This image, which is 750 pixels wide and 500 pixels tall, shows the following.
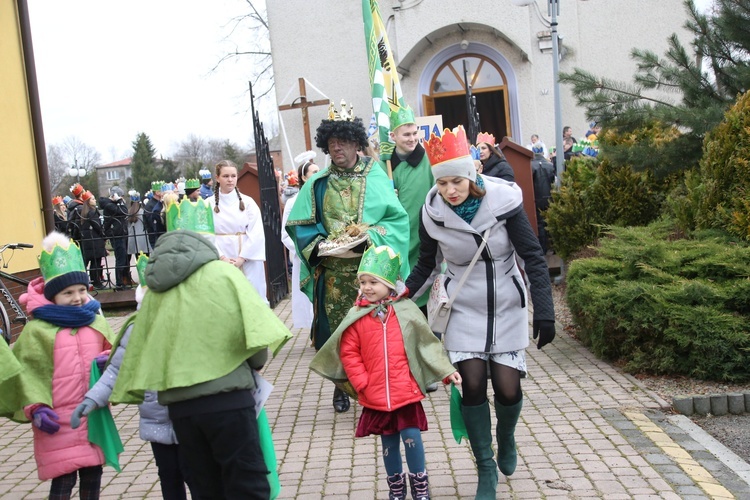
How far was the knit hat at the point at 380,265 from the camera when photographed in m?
4.59

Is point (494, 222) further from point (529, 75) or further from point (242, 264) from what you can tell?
point (529, 75)

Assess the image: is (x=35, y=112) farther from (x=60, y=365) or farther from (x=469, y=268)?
(x=469, y=268)

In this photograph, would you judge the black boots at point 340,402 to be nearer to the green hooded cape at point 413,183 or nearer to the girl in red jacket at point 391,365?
the green hooded cape at point 413,183

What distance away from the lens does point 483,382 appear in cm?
471

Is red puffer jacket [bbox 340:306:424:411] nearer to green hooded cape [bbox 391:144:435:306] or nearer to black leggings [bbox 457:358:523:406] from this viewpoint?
black leggings [bbox 457:358:523:406]

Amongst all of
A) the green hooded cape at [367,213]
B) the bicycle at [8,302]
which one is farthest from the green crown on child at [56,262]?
the bicycle at [8,302]

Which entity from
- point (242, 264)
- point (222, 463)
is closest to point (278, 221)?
point (242, 264)

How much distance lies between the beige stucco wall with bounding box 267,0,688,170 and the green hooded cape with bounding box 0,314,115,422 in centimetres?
1740

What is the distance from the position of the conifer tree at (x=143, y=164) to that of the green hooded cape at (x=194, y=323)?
6439 centimetres

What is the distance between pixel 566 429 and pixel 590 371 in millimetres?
1745

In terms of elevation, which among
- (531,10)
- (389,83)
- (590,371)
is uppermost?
(531,10)

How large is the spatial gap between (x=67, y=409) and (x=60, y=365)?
206 mm

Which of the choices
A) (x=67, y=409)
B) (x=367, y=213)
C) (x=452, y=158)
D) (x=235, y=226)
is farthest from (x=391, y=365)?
(x=235, y=226)

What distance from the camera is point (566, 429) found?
5.93m
